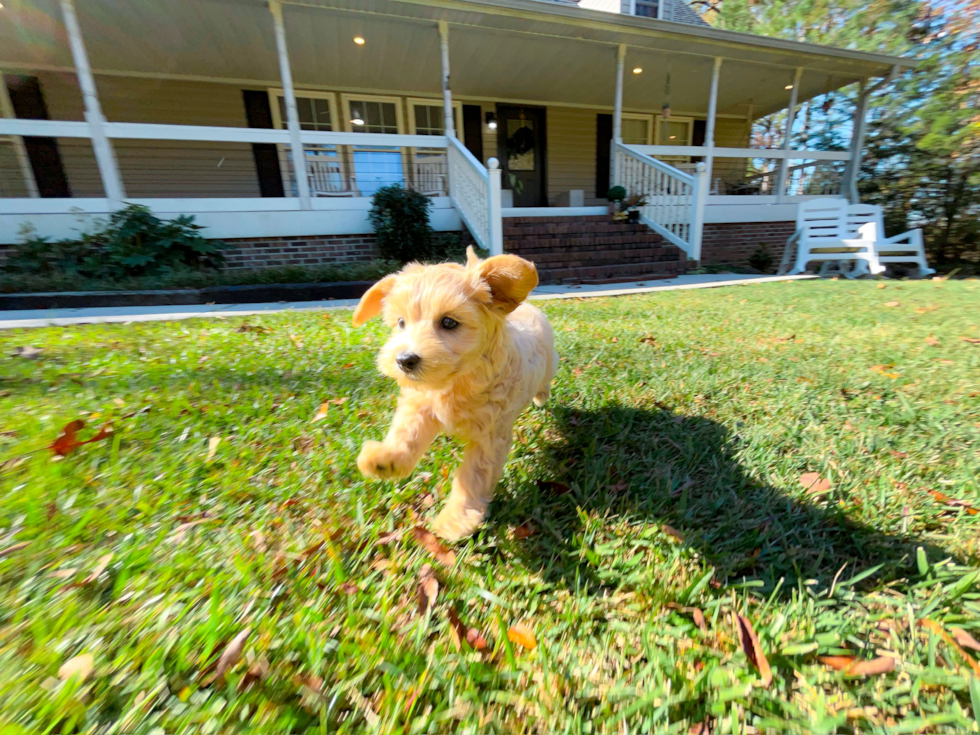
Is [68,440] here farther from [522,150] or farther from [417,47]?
[522,150]

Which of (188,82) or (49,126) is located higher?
(188,82)

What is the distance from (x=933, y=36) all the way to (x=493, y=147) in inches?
707

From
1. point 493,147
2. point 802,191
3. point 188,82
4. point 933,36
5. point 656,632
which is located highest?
point 933,36

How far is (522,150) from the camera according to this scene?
13445 mm

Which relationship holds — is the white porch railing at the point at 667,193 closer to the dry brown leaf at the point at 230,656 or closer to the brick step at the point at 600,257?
the brick step at the point at 600,257

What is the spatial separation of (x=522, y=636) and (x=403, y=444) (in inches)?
29.9

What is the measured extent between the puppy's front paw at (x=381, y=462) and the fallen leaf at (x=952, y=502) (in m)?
2.14

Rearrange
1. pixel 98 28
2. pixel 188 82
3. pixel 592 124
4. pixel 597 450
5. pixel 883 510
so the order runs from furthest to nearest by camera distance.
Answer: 1. pixel 592 124
2. pixel 188 82
3. pixel 98 28
4. pixel 597 450
5. pixel 883 510

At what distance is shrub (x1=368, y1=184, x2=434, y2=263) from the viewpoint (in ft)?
26.9

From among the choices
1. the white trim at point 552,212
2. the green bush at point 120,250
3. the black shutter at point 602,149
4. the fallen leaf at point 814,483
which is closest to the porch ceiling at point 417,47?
the black shutter at point 602,149

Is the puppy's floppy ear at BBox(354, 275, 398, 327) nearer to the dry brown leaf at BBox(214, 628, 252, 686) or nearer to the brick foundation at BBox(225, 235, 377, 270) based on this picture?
the dry brown leaf at BBox(214, 628, 252, 686)

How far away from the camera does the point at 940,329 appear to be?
420cm

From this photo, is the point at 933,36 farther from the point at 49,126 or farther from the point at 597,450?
the point at 49,126

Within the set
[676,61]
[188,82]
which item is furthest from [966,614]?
[188,82]
